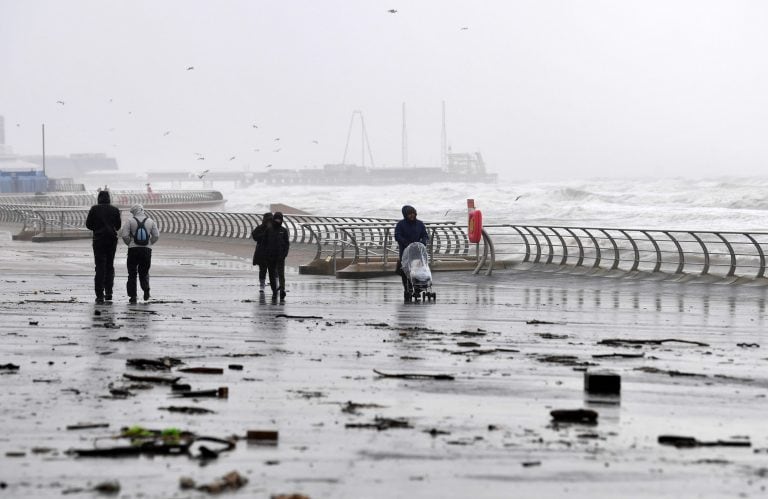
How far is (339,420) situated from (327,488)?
2.26 m

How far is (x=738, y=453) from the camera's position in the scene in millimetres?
8484

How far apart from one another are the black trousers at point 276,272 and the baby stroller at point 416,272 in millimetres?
2141

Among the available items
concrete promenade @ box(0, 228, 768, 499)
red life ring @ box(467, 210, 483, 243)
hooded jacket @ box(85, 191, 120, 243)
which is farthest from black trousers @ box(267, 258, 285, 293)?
red life ring @ box(467, 210, 483, 243)

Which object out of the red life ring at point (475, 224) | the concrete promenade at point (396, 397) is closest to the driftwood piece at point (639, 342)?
the concrete promenade at point (396, 397)

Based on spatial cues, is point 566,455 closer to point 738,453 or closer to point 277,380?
point 738,453

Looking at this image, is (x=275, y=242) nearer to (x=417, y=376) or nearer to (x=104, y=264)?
(x=104, y=264)

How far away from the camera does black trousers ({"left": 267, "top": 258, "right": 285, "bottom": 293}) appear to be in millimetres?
23797

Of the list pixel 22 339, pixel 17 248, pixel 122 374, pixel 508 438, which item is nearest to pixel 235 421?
pixel 508 438

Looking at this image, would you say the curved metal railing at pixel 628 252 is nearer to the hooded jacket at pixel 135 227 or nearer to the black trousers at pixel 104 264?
the hooded jacket at pixel 135 227

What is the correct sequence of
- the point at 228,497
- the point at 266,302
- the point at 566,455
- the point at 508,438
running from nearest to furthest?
the point at 228,497 → the point at 566,455 → the point at 508,438 → the point at 266,302

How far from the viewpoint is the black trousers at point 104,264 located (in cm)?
2212

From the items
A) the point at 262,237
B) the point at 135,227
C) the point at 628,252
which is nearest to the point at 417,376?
the point at 135,227

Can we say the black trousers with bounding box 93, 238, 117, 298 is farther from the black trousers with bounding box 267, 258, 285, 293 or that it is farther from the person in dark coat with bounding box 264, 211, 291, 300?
the person in dark coat with bounding box 264, 211, 291, 300

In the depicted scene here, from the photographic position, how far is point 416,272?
2303cm
